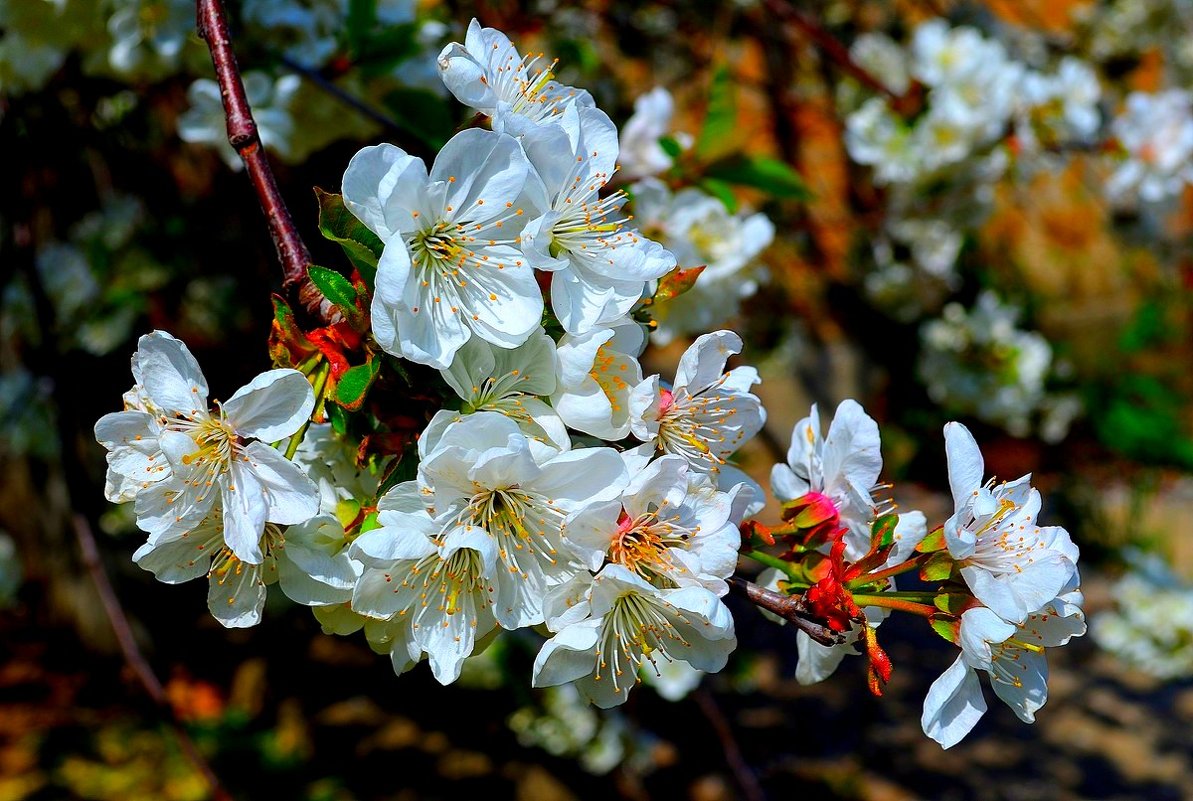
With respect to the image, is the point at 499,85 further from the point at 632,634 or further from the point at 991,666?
the point at 991,666

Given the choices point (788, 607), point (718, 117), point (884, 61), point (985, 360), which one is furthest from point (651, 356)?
point (788, 607)

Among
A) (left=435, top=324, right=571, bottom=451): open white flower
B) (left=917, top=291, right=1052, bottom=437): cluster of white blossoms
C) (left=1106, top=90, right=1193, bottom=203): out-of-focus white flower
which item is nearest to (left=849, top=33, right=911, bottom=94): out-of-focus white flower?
(left=1106, top=90, right=1193, bottom=203): out-of-focus white flower

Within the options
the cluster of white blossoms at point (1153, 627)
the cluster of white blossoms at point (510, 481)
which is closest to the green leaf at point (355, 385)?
the cluster of white blossoms at point (510, 481)

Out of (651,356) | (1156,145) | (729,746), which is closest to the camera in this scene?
(729,746)

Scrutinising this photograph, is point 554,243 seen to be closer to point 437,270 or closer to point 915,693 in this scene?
point 437,270

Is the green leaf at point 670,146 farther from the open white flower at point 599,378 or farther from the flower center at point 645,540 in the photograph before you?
the flower center at point 645,540

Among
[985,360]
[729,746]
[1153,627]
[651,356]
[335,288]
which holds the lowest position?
[651,356]

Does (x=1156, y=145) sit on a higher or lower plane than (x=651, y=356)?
higher
